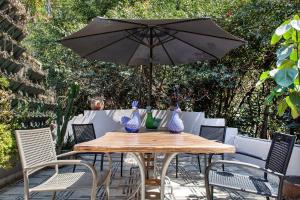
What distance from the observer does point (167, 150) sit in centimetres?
232

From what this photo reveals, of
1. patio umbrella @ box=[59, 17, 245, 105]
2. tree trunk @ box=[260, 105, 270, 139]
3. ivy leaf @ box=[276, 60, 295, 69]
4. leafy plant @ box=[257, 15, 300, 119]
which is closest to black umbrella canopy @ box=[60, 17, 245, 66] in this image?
patio umbrella @ box=[59, 17, 245, 105]

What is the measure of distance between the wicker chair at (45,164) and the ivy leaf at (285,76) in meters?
1.59

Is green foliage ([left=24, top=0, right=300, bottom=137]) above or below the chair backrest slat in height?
above

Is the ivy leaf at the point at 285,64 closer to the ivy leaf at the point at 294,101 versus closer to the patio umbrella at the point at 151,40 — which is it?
the ivy leaf at the point at 294,101

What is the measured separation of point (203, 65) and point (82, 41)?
370 centimetres

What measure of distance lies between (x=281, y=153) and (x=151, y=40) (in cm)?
279

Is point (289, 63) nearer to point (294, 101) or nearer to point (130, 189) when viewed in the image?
point (294, 101)

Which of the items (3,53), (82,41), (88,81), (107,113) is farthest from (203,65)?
(3,53)

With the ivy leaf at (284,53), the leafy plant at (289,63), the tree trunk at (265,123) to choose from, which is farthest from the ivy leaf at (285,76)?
the tree trunk at (265,123)

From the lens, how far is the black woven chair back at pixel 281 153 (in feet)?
8.89

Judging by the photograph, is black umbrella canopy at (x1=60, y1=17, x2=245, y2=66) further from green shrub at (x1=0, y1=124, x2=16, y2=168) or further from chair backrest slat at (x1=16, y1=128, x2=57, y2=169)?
chair backrest slat at (x1=16, y1=128, x2=57, y2=169)

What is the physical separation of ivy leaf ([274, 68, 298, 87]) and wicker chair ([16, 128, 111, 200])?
5.20 ft

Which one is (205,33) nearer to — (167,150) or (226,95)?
(167,150)

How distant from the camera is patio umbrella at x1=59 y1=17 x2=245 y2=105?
13.8ft
